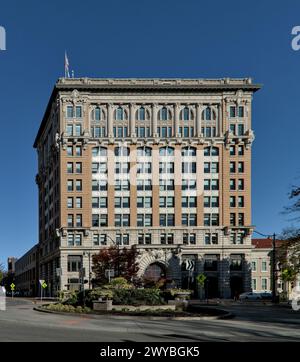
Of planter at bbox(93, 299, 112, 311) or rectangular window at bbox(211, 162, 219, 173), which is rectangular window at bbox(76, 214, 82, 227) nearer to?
rectangular window at bbox(211, 162, 219, 173)

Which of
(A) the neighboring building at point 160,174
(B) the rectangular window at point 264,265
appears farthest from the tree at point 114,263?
(B) the rectangular window at point 264,265

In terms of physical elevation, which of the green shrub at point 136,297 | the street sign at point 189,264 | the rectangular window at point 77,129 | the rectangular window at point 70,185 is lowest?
the street sign at point 189,264

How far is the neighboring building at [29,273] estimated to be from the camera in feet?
475

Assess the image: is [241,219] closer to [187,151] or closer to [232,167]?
[232,167]

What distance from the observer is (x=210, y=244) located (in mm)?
103750

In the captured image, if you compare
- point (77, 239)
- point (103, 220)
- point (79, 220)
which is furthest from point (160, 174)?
point (77, 239)

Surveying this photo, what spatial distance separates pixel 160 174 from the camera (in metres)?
104

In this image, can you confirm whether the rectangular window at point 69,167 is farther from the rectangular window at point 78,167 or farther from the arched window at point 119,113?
the arched window at point 119,113

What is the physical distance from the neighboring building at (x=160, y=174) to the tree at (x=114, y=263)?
27.2 feet

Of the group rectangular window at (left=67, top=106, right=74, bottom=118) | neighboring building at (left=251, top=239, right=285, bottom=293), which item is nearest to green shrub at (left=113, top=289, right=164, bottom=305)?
rectangular window at (left=67, top=106, right=74, bottom=118)

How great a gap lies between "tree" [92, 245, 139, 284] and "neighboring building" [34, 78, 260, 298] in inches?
327

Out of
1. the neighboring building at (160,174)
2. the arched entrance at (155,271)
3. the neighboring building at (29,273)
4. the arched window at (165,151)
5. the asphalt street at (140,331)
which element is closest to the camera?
the asphalt street at (140,331)
